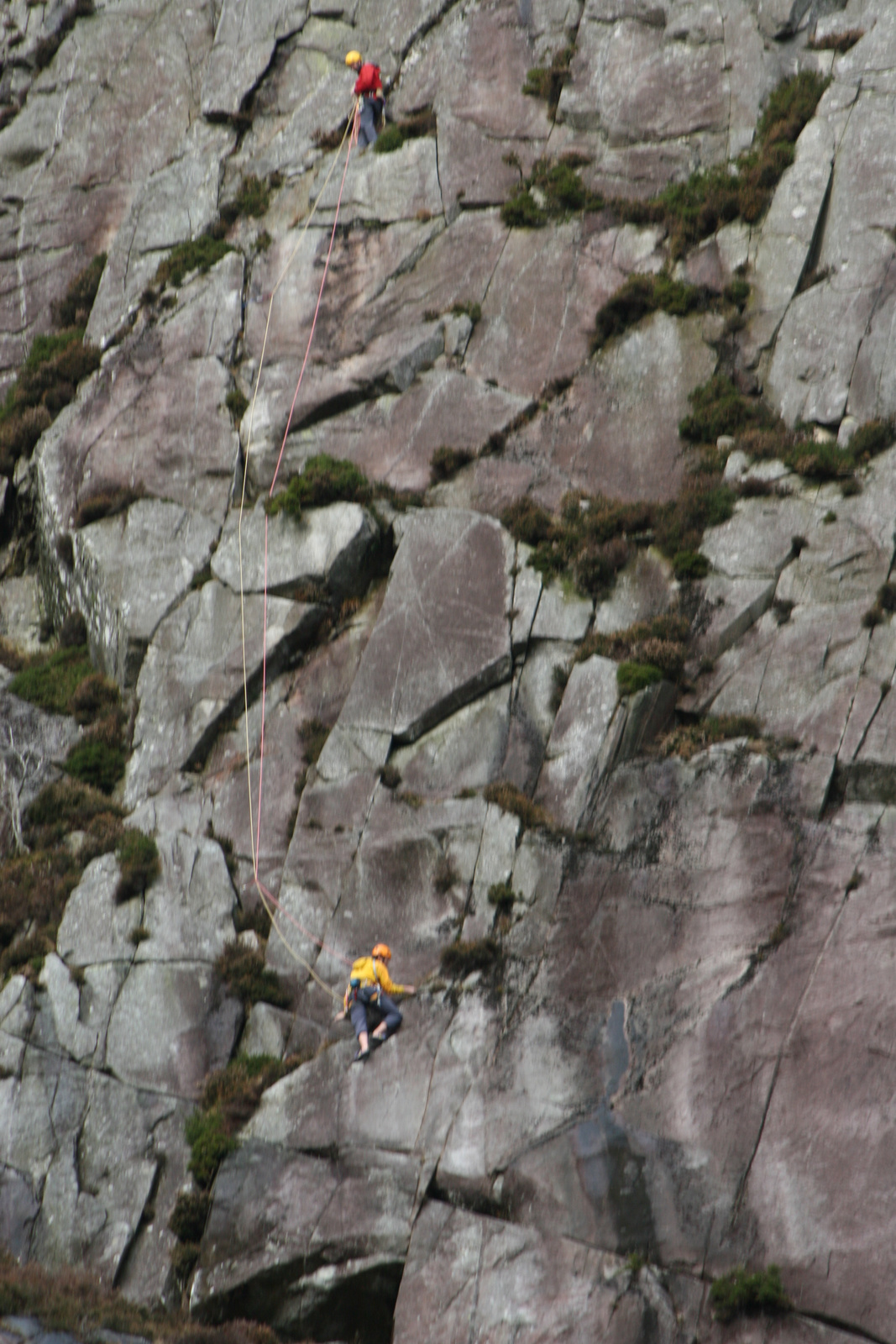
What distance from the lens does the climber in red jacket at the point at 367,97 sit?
1280 inches

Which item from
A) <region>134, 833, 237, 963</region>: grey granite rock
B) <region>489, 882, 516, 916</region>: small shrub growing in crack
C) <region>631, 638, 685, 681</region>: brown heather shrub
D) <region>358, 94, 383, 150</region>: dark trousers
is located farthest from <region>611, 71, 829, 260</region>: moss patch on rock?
<region>134, 833, 237, 963</region>: grey granite rock

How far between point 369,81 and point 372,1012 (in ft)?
76.3

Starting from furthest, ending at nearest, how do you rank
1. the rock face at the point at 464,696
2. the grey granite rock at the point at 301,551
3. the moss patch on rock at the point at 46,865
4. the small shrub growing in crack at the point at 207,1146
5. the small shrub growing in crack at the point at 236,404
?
the small shrub growing in crack at the point at 236,404 < the grey granite rock at the point at 301,551 < the moss patch on rock at the point at 46,865 < the small shrub growing in crack at the point at 207,1146 < the rock face at the point at 464,696

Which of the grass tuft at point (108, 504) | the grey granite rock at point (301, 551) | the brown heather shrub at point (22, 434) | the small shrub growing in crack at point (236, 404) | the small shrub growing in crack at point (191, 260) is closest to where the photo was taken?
the grey granite rock at point (301, 551)

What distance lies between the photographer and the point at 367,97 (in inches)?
1283

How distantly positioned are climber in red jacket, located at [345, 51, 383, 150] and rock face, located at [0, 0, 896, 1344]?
801 mm

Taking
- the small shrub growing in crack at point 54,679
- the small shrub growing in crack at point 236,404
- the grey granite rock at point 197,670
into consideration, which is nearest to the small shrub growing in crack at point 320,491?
the grey granite rock at point 197,670

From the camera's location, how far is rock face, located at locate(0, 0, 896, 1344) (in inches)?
750

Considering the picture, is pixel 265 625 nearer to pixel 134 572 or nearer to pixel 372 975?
pixel 134 572

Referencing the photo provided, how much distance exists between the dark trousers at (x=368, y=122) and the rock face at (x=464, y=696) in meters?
0.63

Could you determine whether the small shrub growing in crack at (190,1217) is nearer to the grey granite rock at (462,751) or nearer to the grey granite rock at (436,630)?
the grey granite rock at (462,751)

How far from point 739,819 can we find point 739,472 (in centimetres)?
800

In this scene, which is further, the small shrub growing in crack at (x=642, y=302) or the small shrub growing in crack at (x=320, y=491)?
the small shrub growing in crack at (x=642, y=302)

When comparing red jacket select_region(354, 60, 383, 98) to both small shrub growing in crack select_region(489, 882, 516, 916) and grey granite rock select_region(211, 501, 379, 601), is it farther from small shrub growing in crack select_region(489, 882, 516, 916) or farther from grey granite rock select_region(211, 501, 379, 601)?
small shrub growing in crack select_region(489, 882, 516, 916)
